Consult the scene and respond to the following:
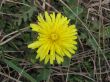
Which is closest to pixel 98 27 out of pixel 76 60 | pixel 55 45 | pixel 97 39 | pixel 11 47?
pixel 97 39

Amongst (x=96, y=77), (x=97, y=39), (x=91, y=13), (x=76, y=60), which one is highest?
(x=91, y=13)

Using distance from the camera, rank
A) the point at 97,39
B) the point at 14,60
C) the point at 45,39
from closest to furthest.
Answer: the point at 45,39, the point at 14,60, the point at 97,39

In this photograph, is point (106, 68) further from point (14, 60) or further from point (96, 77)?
point (14, 60)

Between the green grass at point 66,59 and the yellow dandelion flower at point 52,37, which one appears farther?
the green grass at point 66,59

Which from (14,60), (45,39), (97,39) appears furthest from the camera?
(97,39)

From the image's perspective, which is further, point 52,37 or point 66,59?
point 66,59

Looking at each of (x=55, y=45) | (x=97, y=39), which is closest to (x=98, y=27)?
(x=97, y=39)

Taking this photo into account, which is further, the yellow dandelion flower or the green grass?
the green grass

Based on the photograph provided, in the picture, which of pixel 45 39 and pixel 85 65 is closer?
pixel 45 39

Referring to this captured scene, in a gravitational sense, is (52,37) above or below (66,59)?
above

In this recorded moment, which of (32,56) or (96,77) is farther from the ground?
(32,56)
